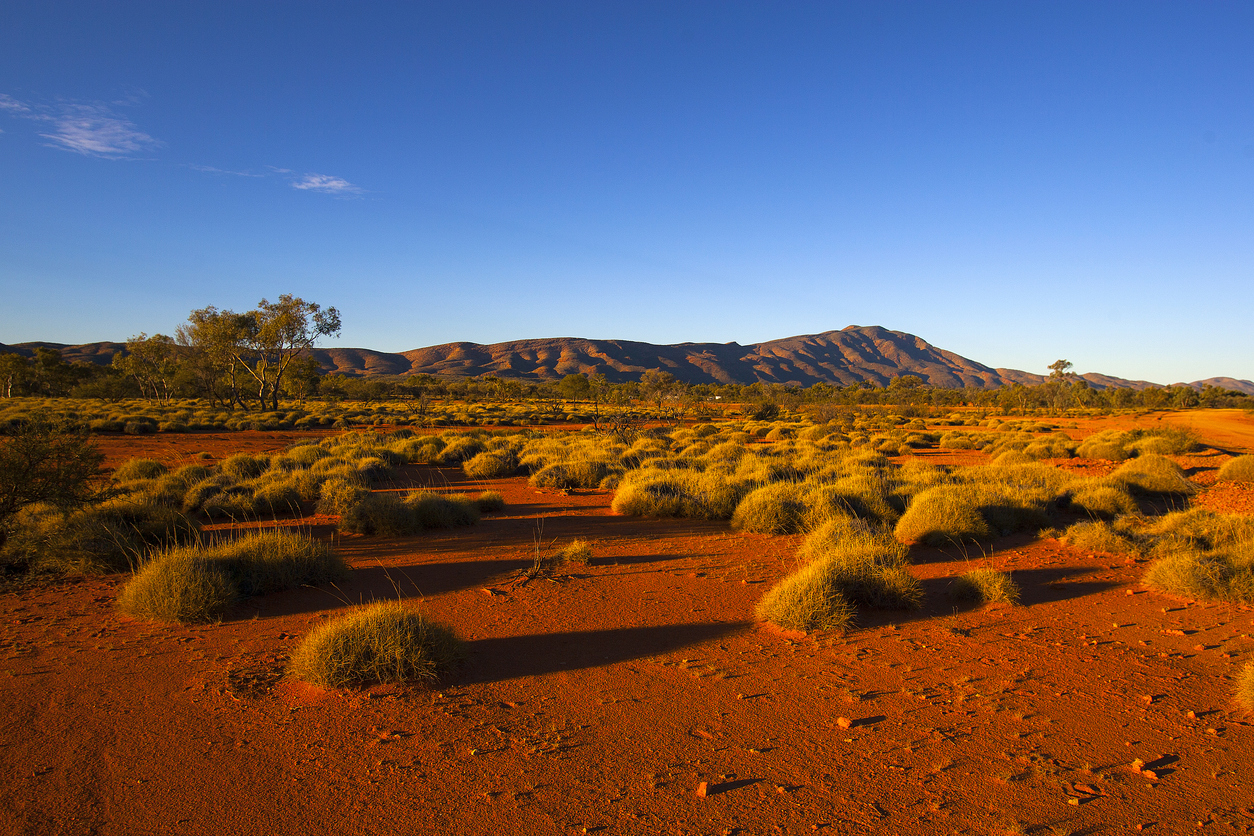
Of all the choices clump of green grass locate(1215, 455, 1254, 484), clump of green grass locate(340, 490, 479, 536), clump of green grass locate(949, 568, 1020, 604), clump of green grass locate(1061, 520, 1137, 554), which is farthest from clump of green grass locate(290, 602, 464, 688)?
clump of green grass locate(1215, 455, 1254, 484)

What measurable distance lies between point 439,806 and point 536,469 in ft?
46.2

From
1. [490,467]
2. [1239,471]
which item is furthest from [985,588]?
[1239,471]

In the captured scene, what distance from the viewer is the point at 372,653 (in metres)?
4.80

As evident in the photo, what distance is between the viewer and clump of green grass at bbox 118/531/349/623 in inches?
235

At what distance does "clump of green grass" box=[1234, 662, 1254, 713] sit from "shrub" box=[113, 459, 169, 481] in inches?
702

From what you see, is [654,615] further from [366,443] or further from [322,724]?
[366,443]

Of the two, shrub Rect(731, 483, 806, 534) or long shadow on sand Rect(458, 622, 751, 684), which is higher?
shrub Rect(731, 483, 806, 534)

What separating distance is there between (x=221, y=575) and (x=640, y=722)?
479 cm

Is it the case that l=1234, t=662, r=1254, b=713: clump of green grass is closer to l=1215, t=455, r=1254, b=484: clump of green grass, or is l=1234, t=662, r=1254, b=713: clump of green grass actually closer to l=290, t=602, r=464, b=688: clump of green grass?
l=290, t=602, r=464, b=688: clump of green grass

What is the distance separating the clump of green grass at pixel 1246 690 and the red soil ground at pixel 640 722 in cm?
17

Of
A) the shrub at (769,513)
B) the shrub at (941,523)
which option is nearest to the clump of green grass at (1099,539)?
the shrub at (941,523)

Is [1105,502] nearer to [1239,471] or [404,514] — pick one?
[1239,471]

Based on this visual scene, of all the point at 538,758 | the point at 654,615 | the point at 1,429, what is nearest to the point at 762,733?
the point at 538,758

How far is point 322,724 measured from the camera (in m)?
4.18
